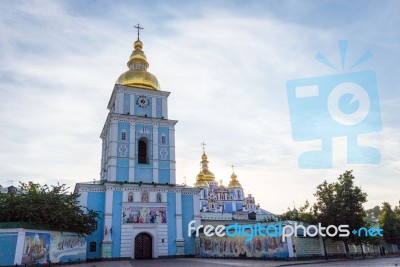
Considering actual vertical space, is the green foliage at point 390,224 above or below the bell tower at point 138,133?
below

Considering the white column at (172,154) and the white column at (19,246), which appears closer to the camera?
the white column at (19,246)

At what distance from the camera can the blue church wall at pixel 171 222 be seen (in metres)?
30.1

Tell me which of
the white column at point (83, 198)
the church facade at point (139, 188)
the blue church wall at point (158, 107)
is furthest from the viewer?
the blue church wall at point (158, 107)

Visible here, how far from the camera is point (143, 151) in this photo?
109 feet

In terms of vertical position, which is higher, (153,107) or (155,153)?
(153,107)

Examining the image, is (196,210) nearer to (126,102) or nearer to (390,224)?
(126,102)

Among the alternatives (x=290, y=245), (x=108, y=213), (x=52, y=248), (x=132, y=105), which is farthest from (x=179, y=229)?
(x=132, y=105)

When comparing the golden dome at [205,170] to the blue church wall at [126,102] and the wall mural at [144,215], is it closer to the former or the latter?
the blue church wall at [126,102]

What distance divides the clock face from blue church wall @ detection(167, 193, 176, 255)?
9.40 metres

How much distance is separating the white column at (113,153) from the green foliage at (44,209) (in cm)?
519

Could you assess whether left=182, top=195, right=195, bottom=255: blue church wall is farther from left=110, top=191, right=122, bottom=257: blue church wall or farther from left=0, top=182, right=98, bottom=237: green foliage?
left=0, top=182, right=98, bottom=237: green foliage

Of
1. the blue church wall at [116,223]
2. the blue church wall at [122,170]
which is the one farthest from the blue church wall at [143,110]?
the blue church wall at [116,223]

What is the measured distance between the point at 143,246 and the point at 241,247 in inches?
348

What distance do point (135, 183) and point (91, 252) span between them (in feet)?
22.1
